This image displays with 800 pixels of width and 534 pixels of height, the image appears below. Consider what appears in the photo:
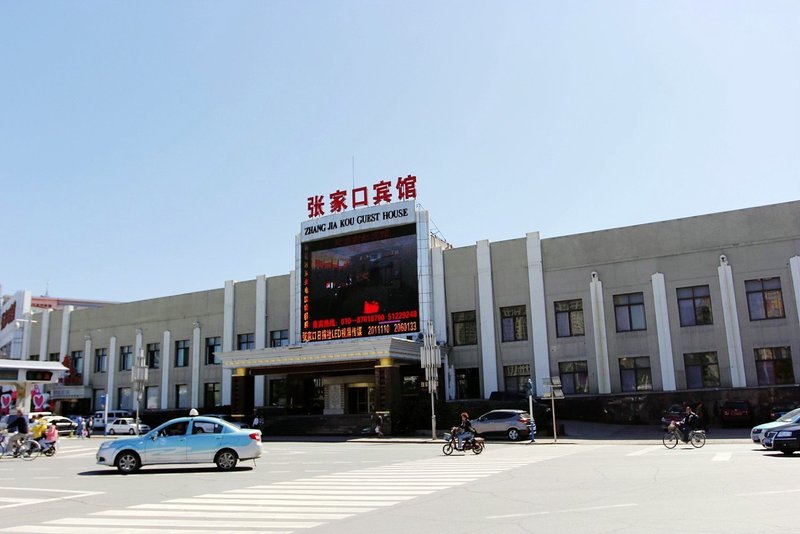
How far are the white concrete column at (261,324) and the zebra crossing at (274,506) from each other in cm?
3373

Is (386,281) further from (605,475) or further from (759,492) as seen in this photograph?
(759,492)

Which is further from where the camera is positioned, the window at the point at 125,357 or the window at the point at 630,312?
the window at the point at 125,357

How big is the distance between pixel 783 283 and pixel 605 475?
89.0 ft

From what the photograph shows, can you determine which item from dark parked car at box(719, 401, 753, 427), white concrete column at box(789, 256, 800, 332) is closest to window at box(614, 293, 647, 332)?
dark parked car at box(719, 401, 753, 427)

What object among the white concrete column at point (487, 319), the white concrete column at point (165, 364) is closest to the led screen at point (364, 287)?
the white concrete column at point (487, 319)

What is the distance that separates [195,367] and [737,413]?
128 ft

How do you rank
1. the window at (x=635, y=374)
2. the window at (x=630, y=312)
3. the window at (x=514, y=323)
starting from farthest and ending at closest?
the window at (x=514, y=323) < the window at (x=630, y=312) < the window at (x=635, y=374)

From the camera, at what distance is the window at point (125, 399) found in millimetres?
57781

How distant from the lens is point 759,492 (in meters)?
12.0

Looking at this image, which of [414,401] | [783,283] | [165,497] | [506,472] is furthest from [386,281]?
[165,497]

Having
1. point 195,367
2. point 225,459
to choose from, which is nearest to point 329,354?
point 195,367

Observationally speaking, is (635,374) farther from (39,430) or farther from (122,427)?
(122,427)

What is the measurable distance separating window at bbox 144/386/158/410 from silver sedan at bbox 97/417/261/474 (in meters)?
38.9

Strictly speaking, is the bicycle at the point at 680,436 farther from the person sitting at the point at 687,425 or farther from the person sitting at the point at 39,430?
the person sitting at the point at 39,430
